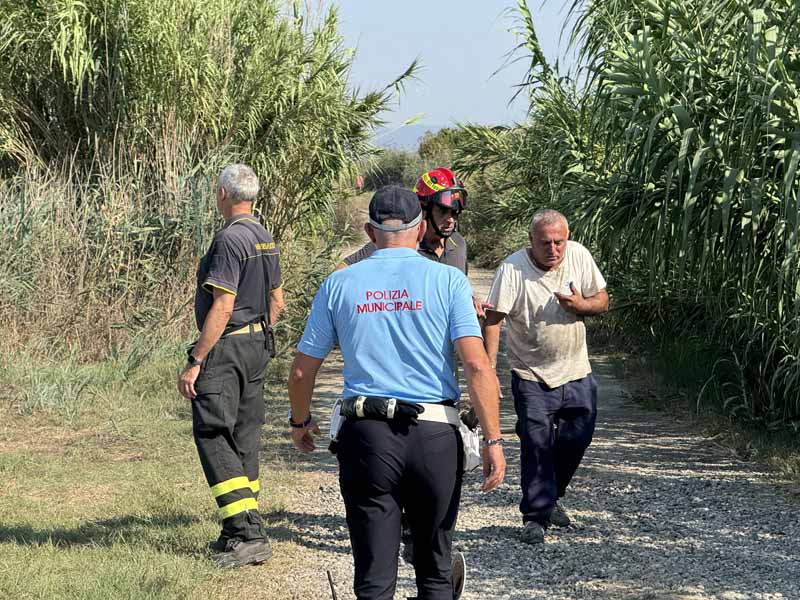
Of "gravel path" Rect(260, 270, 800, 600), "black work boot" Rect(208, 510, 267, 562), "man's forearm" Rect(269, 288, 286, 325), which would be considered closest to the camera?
"gravel path" Rect(260, 270, 800, 600)

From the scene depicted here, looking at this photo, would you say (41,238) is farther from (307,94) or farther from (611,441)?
(611,441)

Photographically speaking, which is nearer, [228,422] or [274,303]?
[228,422]

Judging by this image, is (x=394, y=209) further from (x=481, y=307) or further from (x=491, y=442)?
(x=481, y=307)

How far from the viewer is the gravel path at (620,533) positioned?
215 inches

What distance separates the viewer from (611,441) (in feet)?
29.6

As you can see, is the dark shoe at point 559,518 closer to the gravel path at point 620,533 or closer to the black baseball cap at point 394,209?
the gravel path at point 620,533

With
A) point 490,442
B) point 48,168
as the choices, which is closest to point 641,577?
point 490,442

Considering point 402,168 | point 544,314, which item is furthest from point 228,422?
point 402,168

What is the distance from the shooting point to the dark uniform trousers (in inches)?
222

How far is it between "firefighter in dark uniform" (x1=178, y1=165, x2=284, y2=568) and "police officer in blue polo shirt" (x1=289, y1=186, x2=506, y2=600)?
5.40 feet

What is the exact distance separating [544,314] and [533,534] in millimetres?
1166

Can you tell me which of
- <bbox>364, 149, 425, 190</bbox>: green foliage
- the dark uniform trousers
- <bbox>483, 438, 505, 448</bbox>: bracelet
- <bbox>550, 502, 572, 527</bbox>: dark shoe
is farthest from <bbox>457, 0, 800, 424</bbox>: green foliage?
<bbox>364, 149, 425, 190</bbox>: green foliage

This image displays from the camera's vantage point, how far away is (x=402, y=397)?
390 cm

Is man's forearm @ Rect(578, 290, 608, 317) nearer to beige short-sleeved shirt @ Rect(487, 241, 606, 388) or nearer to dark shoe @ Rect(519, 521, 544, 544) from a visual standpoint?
beige short-sleeved shirt @ Rect(487, 241, 606, 388)
